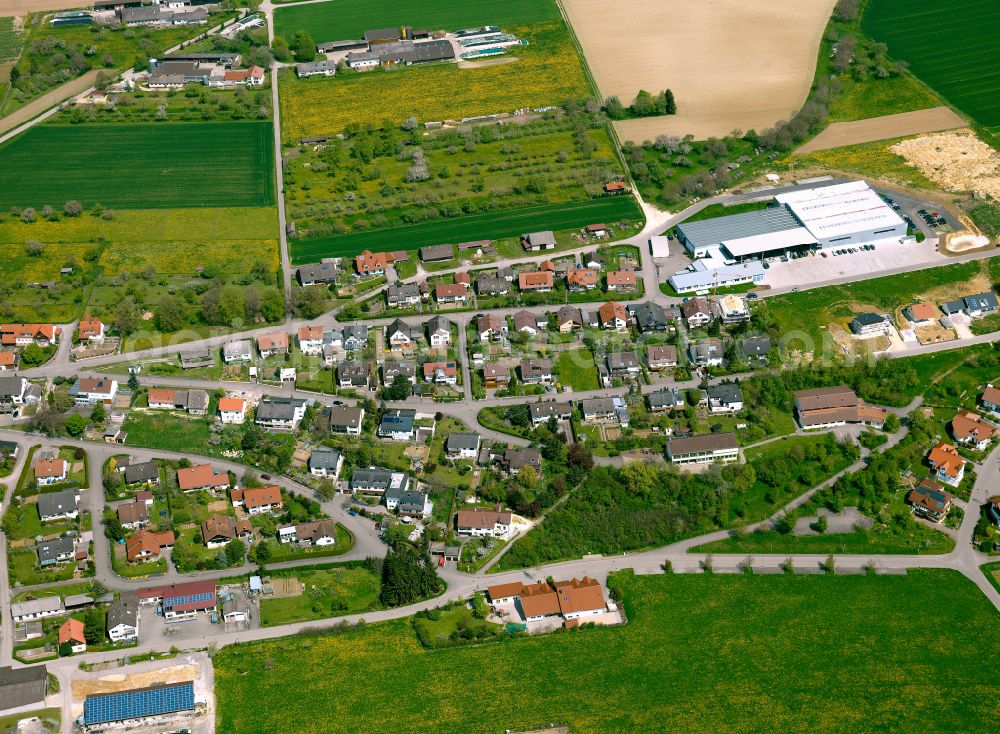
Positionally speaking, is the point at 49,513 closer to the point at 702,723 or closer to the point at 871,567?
the point at 702,723

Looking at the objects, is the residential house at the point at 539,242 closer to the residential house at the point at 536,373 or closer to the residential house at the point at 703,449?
the residential house at the point at 536,373

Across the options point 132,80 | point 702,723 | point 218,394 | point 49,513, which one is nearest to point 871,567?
point 702,723

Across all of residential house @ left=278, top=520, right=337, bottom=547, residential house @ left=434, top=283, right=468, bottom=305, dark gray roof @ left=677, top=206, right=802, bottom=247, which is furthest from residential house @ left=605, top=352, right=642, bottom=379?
residential house @ left=278, top=520, right=337, bottom=547

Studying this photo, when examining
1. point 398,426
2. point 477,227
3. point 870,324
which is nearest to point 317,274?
point 477,227

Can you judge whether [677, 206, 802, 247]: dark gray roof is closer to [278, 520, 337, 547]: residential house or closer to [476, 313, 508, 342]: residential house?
[476, 313, 508, 342]: residential house

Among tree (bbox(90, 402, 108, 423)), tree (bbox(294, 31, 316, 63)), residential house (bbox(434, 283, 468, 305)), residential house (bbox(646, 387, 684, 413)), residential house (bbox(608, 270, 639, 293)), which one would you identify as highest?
tree (bbox(294, 31, 316, 63))

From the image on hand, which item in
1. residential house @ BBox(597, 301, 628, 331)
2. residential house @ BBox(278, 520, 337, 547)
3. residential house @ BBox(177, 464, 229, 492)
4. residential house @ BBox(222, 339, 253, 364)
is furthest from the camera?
residential house @ BBox(597, 301, 628, 331)

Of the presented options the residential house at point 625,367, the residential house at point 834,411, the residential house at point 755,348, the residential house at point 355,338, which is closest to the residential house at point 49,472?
the residential house at point 355,338
